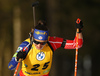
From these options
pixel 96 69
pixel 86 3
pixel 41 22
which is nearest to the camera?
pixel 41 22

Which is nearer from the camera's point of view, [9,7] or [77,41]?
[77,41]

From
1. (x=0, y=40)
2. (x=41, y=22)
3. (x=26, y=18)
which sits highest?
(x=41, y=22)

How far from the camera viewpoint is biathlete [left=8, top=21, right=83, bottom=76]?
23.2ft

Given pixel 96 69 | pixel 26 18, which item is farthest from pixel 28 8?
pixel 96 69

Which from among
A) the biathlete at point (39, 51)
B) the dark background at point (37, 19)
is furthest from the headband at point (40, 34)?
the dark background at point (37, 19)

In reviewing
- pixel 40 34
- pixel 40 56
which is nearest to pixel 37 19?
pixel 40 56

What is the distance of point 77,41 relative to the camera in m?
7.37

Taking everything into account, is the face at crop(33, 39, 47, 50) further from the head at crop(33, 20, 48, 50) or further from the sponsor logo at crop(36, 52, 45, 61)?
the sponsor logo at crop(36, 52, 45, 61)

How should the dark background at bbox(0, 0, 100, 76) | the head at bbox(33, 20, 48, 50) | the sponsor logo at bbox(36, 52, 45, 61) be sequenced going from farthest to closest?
1. the dark background at bbox(0, 0, 100, 76)
2. the sponsor logo at bbox(36, 52, 45, 61)
3. the head at bbox(33, 20, 48, 50)

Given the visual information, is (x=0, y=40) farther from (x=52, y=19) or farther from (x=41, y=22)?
(x=41, y=22)

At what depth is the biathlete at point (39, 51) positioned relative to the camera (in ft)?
23.2

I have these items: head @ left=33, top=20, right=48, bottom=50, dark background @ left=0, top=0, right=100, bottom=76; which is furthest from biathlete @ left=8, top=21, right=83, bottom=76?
dark background @ left=0, top=0, right=100, bottom=76

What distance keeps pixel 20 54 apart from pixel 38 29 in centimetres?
80

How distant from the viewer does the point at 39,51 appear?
7.26 metres
